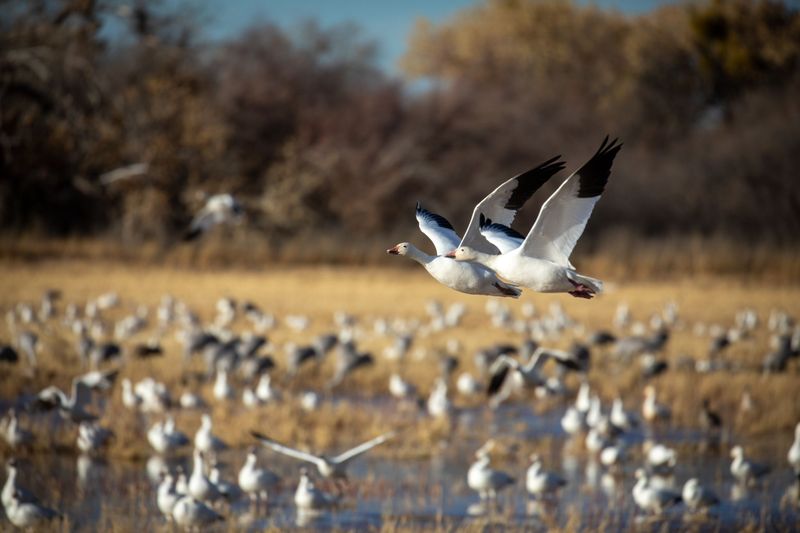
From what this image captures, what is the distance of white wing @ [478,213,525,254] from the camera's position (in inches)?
306

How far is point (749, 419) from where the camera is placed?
42.6 feet

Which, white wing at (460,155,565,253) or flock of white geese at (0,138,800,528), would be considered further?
white wing at (460,155,565,253)

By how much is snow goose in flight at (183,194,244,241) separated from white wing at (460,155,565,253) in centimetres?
639

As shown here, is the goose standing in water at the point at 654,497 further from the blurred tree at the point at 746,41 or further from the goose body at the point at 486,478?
the blurred tree at the point at 746,41

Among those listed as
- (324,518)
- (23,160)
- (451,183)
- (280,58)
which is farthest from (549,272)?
(280,58)

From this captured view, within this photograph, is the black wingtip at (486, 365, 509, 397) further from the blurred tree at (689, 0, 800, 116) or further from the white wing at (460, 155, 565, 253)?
the blurred tree at (689, 0, 800, 116)

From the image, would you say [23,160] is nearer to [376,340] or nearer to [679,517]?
[376,340]

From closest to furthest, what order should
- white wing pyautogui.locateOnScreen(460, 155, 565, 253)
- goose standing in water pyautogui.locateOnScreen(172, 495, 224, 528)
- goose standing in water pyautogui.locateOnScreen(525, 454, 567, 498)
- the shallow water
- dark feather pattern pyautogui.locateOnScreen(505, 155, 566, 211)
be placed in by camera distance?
dark feather pattern pyautogui.locateOnScreen(505, 155, 566, 211) < white wing pyautogui.locateOnScreen(460, 155, 565, 253) < goose standing in water pyautogui.locateOnScreen(172, 495, 224, 528) < the shallow water < goose standing in water pyautogui.locateOnScreen(525, 454, 567, 498)

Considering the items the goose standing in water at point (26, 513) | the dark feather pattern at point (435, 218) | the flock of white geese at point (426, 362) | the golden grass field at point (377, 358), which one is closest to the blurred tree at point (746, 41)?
the golden grass field at point (377, 358)

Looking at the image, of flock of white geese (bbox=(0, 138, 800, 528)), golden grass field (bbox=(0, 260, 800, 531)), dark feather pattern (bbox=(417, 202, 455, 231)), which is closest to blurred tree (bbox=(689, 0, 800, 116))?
golden grass field (bbox=(0, 260, 800, 531))

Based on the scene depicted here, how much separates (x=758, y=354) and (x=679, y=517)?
26.2 ft

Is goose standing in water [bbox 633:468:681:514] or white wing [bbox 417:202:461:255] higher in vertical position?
white wing [bbox 417:202:461:255]

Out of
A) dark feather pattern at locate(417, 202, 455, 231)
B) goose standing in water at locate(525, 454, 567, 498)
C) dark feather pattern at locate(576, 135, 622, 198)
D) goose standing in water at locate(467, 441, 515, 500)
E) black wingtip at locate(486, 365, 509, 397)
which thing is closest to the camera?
dark feather pattern at locate(576, 135, 622, 198)

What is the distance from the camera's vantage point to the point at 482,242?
796cm
